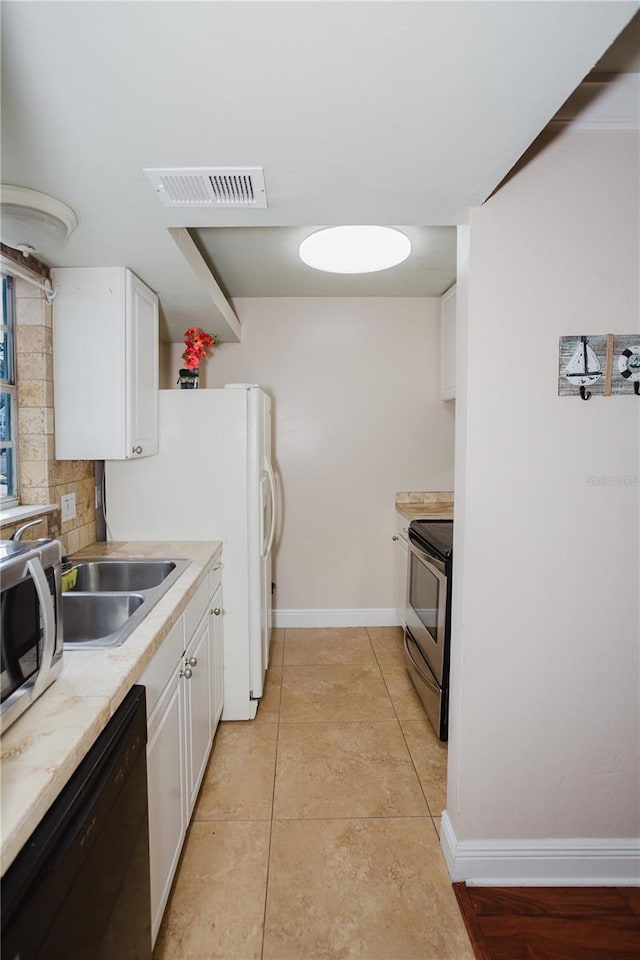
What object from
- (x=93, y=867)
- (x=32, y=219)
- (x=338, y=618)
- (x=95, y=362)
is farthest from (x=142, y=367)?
(x=338, y=618)

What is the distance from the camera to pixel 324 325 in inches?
140

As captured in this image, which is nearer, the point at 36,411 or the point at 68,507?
the point at 36,411

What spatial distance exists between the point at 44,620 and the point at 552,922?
174 cm

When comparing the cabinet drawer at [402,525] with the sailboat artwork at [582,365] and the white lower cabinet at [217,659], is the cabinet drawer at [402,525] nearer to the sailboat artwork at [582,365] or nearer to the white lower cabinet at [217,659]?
the white lower cabinet at [217,659]

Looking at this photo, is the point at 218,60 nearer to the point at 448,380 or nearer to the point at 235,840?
the point at 235,840

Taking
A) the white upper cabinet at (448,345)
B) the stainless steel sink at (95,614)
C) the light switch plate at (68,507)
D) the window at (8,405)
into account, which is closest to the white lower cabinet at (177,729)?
the stainless steel sink at (95,614)

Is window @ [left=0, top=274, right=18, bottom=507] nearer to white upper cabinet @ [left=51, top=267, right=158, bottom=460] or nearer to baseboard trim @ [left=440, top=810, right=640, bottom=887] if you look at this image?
white upper cabinet @ [left=51, top=267, right=158, bottom=460]

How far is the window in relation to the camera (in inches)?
74.7

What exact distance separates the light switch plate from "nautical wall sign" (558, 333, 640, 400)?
2045 millimetres

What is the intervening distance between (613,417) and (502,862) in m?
1.51

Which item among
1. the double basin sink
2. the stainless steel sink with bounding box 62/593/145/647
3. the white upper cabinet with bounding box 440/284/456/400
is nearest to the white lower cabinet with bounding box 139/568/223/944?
the double basin sink

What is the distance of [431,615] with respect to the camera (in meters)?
2.43

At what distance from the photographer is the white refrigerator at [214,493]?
2.42 m

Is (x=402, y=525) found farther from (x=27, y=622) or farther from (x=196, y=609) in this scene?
(x=27, y=622)
